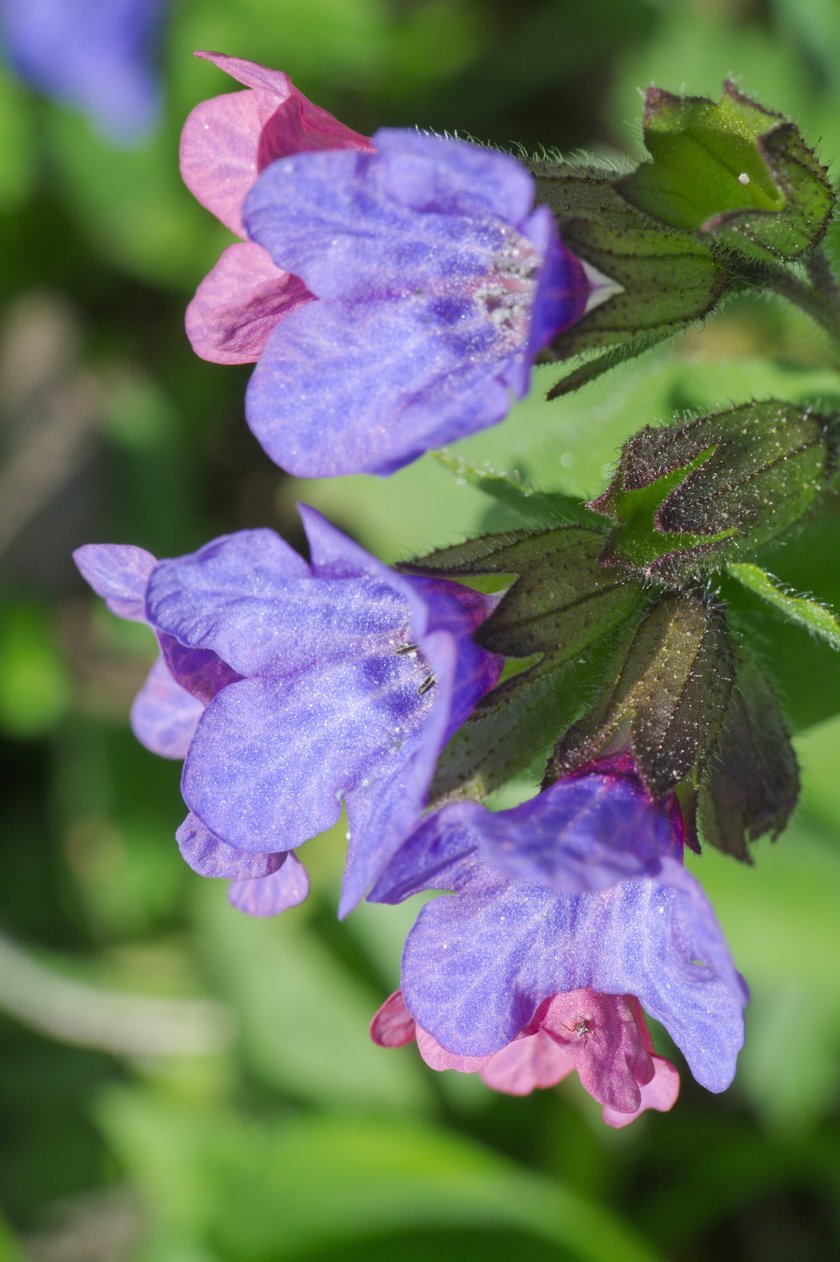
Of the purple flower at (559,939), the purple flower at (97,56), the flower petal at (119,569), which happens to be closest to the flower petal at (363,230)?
the flower petal at (119,569)

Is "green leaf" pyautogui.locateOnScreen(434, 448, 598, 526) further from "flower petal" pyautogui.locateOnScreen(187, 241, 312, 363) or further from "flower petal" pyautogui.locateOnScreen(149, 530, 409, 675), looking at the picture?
"flower petal" pyautogui.locateOnScreen(149, 530, 409, 675)

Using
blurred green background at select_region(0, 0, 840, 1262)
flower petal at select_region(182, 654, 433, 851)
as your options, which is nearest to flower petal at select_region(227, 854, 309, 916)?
flower petal at select_region(182, 654, 433, 851)

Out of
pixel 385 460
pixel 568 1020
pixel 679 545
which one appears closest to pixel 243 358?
pixel 385 460

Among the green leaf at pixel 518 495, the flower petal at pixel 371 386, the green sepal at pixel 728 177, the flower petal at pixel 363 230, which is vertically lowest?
the green leaf at pixel 518 495

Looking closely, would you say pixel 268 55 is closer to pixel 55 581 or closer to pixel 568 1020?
pixel 55 581

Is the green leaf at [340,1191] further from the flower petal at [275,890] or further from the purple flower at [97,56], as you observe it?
the purple flower at [97,56]
